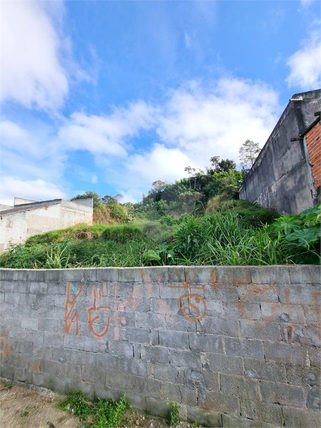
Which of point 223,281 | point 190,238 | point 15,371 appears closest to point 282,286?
point 223,281

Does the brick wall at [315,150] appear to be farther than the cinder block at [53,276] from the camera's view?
Yes

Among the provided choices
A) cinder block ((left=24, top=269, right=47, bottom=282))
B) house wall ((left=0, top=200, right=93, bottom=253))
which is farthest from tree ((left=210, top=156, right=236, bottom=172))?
cinder block ((left=24, top=269, right=47, bottom=282))

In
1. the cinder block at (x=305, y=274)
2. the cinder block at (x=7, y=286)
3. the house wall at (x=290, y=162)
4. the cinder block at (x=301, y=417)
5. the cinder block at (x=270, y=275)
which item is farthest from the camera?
the house wall at (x=290, y=162)

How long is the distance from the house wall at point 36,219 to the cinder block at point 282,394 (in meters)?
11.1

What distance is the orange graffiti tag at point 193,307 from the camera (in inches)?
97.2

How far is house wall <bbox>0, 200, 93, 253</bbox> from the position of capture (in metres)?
10.7

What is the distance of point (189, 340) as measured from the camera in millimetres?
2484

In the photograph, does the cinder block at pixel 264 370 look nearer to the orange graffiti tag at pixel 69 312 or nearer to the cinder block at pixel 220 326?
the cinder block at pixel 220 326

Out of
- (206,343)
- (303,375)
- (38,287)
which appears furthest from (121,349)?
(303,375)

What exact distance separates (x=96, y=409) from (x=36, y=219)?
36.3 ft

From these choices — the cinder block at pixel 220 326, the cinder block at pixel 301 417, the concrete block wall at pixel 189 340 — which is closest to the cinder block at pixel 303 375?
the concrete block wall at pixel 189 340

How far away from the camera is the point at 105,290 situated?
9.94 feet

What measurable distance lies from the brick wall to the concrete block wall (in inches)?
137

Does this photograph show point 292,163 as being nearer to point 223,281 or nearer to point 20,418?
point 223,281
